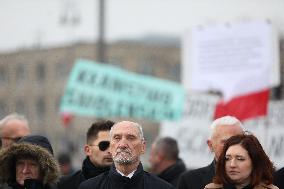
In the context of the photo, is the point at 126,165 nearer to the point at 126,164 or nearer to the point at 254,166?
the point at 126,164

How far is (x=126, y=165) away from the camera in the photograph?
6.28 m

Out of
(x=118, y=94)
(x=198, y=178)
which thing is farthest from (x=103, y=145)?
(x=118, y=94)

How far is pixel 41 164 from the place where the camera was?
6754 millimetres

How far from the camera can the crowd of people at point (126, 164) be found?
6254 millimetres

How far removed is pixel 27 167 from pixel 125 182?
34.5 inches

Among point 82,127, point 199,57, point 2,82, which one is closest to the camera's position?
point 199,57

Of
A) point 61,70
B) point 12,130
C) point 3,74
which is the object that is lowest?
point 12,130

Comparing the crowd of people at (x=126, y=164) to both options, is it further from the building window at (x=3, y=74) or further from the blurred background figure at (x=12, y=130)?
the building window at (x=3, y=74)

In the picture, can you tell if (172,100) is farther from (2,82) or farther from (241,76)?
(2,82)

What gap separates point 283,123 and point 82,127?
158 ft

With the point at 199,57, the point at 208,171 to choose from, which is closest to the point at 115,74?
the point at 199,57

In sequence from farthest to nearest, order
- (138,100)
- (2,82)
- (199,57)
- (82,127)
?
1. (82,127)
2. (2,82)
3. (138,100)
4. (199,57)

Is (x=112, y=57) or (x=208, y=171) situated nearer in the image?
(x=208, y=171)

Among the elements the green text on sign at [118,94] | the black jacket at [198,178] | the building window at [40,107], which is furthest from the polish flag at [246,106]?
the building window at [40,107]
